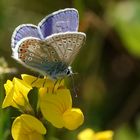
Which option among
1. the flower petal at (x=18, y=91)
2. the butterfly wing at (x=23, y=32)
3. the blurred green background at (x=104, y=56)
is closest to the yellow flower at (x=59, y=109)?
the flower petal at (x=18, y=91)

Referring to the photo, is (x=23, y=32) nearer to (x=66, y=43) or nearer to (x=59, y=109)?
(x=66, y=43)

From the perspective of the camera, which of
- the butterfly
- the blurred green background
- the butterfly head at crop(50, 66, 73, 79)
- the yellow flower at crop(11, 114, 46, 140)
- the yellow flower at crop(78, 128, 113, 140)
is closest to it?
the yellow flower at crop(11, 114, 46, 140)

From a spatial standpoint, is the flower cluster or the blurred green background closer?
the flower cluster

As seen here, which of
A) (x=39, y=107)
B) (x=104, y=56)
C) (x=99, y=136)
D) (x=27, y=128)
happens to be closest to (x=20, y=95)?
(x=39, y=107)

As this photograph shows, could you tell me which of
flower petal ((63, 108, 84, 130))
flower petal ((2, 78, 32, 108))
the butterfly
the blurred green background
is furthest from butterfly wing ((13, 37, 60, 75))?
the blurred green background

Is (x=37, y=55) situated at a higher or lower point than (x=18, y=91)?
higher

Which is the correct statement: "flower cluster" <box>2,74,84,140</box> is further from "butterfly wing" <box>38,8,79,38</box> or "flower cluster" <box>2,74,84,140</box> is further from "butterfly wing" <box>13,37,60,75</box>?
"butterfly wing" <box>38,8,79,38</box>
